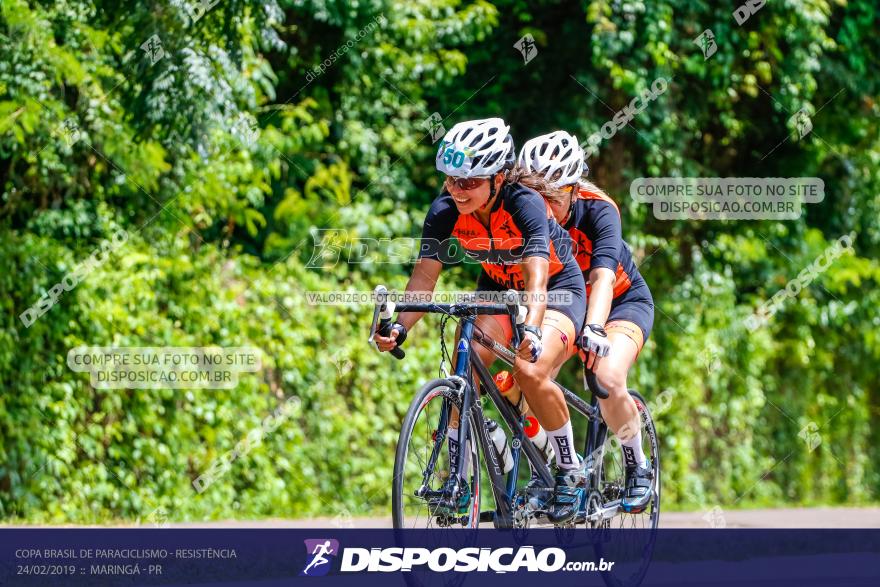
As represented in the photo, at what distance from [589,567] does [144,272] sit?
14.9ft

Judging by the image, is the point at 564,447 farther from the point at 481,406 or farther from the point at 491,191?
the point at 491,191

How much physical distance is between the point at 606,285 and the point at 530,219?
29.7 inches

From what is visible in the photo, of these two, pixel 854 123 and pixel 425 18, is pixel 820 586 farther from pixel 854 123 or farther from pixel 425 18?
pixel 854 123

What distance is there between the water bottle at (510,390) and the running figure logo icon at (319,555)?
114cm

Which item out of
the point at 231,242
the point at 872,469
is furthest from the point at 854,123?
the point at 231,242

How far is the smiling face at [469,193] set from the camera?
20.1ft

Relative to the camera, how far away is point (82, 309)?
959 centimetres

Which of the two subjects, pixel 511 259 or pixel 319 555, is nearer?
pixel 511 259

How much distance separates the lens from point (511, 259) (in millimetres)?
6383

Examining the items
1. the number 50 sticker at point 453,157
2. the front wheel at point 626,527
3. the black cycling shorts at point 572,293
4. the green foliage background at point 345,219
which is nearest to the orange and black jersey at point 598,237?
A: the black cycling shorts at point 572,293

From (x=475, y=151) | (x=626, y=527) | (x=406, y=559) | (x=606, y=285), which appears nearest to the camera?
(x=406, y=559)

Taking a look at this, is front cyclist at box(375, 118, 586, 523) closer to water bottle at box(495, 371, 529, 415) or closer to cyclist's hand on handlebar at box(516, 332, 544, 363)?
cyclist's hand on handlebar at box(516, 332, 544, 363)

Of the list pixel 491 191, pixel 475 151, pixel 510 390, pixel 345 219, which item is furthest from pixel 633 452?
pixel 345 219

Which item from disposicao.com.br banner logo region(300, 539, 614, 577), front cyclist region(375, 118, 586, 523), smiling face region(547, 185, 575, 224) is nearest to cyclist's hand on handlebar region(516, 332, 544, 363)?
front cyclist region(375, 118, 586, 523)
